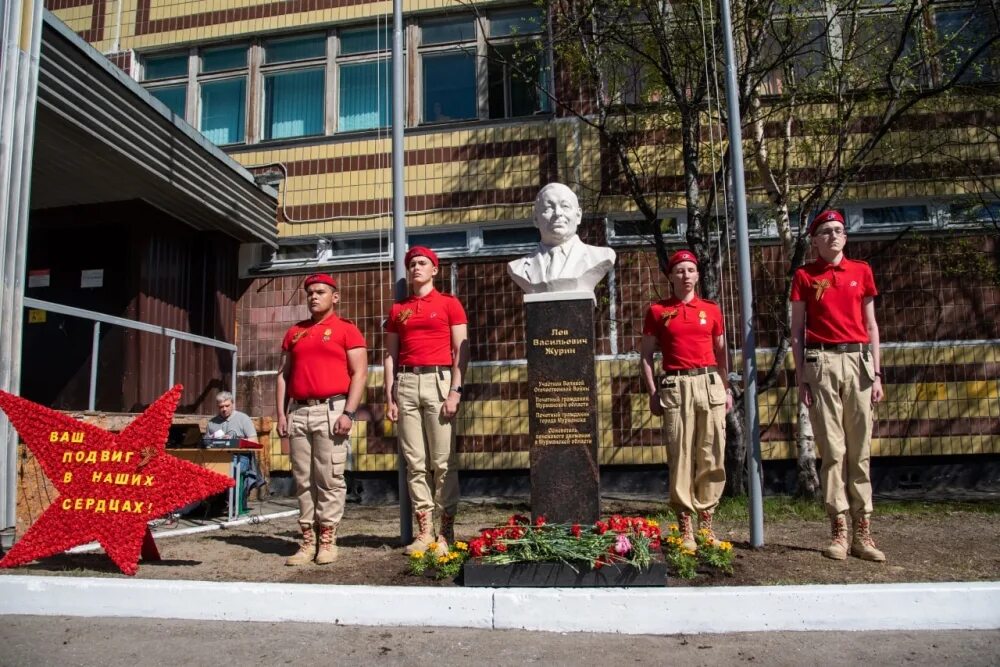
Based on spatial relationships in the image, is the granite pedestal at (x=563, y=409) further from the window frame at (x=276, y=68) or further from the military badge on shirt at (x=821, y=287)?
the window frame at (x=276, y=68)

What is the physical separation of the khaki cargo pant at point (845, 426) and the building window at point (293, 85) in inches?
334

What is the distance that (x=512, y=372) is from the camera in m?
9.12

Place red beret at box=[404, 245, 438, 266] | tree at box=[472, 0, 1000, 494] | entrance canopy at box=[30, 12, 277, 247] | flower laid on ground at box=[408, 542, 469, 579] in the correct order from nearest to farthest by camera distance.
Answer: flower laid on ground at box=[408, 542, 469, 579]
red beret at box=[404, 245, 438, 266]
entrance canopy at box=[30, 12, 277, 247]
tree at box=[472, 0, 1000, 494]

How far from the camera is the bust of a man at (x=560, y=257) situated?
15.1 ft

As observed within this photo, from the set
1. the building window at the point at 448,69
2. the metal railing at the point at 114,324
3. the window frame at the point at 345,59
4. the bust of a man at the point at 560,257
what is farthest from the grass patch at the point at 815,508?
the window frame at the point at 345,59

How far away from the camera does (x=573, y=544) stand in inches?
152

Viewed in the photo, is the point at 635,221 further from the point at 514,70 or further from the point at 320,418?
the point at 320,418


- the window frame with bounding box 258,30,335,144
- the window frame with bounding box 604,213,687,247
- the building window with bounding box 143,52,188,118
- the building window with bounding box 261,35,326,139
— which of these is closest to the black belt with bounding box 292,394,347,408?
the window frame with bounding box 604,213,687,247

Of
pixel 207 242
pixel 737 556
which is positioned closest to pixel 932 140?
pixel 737 556

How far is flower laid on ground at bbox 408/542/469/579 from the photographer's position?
4023 millimetres

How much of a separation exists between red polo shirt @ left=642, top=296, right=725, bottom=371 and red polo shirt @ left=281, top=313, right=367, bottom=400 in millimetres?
2081

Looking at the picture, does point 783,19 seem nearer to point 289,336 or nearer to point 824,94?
point 824,94

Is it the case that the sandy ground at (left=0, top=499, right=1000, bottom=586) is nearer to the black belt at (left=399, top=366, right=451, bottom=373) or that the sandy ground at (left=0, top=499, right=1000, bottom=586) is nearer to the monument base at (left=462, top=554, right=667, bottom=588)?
the monument base at (left=462, top=554, right=667, bottom=588)

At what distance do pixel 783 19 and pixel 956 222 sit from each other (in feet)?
10.8
